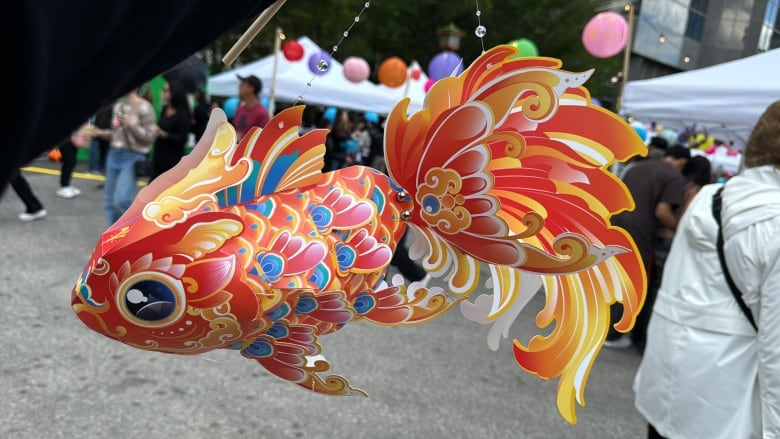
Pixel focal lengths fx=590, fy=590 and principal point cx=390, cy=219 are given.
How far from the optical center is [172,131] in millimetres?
3910

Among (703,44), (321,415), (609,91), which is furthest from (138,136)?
(609,91)

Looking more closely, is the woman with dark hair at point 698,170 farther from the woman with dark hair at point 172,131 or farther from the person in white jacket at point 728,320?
the woman with dark hair at point 172,131

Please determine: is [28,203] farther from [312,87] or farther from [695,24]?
[695,24]

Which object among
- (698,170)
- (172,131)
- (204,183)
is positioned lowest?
(698,170)

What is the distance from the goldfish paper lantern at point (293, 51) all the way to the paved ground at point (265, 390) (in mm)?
4025

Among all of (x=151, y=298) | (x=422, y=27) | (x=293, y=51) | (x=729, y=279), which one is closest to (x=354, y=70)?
(x=293, y=51)

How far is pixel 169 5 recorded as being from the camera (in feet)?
1.59

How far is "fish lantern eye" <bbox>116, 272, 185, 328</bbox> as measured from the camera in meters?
0.81

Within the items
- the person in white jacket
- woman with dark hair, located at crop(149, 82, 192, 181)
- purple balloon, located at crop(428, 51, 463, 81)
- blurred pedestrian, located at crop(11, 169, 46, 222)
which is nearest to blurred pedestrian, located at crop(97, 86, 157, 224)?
woman with dark hair, located at crop(149, 82, 192, 181)

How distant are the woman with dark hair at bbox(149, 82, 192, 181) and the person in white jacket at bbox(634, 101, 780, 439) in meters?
3.16

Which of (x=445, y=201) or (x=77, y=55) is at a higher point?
(x=77, y=55)

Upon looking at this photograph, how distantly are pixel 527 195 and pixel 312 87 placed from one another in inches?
242

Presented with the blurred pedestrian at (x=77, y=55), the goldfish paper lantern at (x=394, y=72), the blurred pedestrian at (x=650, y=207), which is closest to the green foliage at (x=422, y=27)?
the goldfish paper lantern at (x=394, y=72)

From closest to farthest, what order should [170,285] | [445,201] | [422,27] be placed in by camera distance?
[170,285] < [445,201] < [422,27]
